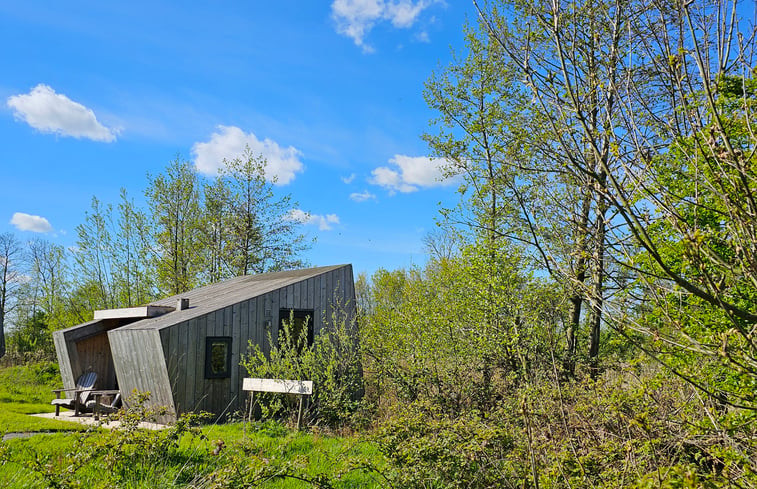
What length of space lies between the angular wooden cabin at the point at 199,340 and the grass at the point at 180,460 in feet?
5.57

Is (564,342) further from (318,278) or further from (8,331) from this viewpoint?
(8,331)

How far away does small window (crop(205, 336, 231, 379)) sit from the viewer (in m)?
11.4

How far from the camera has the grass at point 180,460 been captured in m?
4.18

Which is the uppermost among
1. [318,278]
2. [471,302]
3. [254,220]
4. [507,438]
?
[254,220]

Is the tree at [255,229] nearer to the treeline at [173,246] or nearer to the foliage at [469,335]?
the treeline at [173,246]

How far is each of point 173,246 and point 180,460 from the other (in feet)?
57.3

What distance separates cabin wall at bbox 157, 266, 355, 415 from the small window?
0.08 m

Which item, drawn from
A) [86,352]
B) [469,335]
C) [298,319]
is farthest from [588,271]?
[86,352]

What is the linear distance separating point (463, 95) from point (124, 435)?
419 inches

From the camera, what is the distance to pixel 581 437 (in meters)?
5.28

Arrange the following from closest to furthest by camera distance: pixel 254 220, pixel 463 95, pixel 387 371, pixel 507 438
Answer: pixel 507 438, pixel 387 371, pixel 463 95, pixel 254 220

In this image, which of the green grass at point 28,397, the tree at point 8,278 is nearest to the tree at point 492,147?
the green grass at point 28,397

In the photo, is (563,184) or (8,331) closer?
(563,184)

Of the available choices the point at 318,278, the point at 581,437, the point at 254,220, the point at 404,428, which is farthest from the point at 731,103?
the point at 254,220
